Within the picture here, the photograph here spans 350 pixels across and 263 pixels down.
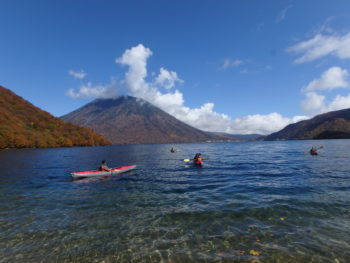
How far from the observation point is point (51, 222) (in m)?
11.4

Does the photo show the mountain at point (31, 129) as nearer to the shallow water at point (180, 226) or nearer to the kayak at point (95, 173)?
the kayak at point (95, 173)

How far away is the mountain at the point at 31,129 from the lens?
376ft

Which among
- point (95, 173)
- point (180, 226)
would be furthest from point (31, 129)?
point (180, 226)

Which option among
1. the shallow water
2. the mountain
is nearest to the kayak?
the shallow water

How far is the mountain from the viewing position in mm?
114750

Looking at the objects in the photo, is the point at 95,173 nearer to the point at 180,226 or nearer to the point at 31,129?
the point at 180,226

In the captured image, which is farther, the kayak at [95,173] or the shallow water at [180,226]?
the kayak at [95,173]

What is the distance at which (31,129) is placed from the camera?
143625 millimetres

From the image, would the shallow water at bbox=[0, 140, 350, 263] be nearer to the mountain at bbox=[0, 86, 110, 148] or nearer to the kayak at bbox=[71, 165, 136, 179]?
the kayak at bbox=[71, 165, 136, 179]

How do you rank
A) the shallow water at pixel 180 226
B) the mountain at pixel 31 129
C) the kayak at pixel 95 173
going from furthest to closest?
the mountain at pixel 31 129, the kayak at pixel 95 173, the shallow water at pixel 180 226

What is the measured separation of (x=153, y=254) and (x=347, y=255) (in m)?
7.81

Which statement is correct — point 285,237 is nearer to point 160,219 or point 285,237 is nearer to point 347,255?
point 347,255

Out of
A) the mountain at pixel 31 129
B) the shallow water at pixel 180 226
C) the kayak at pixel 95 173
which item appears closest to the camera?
the shallow water at pixel 180 226

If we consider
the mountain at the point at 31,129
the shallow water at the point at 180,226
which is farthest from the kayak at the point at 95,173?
the mountain at the point at 31,129
